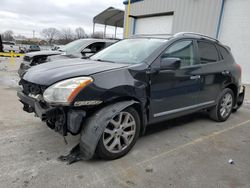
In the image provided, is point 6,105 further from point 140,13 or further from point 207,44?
point 140,13

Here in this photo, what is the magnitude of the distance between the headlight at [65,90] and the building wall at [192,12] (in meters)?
9.30

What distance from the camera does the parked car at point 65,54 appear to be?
6.66 m

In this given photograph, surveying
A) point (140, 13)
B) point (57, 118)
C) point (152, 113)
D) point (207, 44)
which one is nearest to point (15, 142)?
point (57, 118)

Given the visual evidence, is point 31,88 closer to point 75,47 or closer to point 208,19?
point 75,47

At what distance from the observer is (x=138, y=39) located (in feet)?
12.4

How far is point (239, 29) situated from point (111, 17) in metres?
15.3

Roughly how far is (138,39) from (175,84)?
1.09m

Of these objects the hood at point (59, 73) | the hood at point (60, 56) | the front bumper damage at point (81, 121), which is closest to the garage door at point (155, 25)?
the hood at point (60, 56)

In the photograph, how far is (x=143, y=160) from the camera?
9.19 ft

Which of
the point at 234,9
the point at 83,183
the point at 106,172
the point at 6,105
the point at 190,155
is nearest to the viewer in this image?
the point at 83,183

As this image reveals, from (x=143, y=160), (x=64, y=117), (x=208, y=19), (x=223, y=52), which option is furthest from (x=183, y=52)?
(x=208, y=19)

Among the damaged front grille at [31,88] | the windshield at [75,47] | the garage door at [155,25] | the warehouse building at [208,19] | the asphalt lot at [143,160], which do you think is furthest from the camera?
the garage door at [155,25]

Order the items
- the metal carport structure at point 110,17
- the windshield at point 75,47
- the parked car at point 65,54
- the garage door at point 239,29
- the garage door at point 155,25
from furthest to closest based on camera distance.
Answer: the metal carport structure at point 110,17
the garage door at point 155,25
the garage door at point 239,29
the windshield at point 75,47
the parked car at point 65,54

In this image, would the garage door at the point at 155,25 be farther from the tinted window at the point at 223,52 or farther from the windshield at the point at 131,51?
the windshield at the point at 131,51
